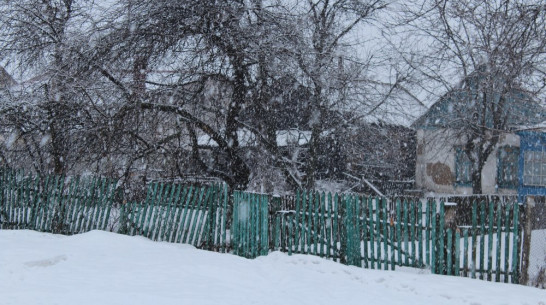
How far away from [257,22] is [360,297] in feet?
21.3

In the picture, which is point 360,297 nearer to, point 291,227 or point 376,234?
point 376,234

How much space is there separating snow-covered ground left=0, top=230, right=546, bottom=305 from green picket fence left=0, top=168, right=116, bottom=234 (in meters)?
2.55

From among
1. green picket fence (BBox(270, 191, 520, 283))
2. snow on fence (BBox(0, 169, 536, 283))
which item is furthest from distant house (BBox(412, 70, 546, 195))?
green picket fence (BBox(270, 191, 520, 283))

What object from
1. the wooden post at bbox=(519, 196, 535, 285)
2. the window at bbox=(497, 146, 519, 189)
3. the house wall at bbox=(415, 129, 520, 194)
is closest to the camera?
the wooden post at bbox=(519, 196, 535, 285)

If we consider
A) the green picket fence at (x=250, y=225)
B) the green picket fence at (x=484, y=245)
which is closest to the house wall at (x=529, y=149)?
the green picket fence at (x=484, y=245)

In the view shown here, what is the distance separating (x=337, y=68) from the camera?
11.3 m

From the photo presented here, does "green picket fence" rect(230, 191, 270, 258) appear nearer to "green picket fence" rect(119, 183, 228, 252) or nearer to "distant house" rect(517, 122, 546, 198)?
"green picket fence" rect(119, 183, 228, 252)

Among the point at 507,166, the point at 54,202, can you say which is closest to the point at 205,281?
the point at 54,202

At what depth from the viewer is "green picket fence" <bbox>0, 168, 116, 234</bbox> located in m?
11.2

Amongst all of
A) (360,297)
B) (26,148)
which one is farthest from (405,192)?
(360,297)

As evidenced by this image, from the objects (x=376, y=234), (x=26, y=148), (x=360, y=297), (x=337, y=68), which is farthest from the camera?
(x=26, y=148)

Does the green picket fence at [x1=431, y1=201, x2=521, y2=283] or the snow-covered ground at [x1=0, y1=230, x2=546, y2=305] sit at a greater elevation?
the green picket fence at [x1=431, y1=201, x2=521, y2=283]

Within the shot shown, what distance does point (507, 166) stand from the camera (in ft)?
70.2

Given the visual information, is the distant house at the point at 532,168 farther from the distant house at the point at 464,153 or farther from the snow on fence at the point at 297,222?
the snow on fence at the point at 297,222
